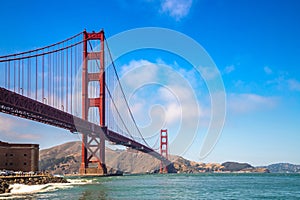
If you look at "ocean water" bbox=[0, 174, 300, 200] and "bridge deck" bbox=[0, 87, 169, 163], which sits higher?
"bridge deck" bbox=[0, 87, 169, 163]

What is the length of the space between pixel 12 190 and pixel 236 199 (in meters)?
17.2

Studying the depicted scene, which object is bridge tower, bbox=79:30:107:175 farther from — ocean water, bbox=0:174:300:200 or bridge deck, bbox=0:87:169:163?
ocean water, bbox=0:174:300:200

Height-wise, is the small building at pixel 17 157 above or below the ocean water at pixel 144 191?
above

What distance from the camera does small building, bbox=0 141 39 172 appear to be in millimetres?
63688

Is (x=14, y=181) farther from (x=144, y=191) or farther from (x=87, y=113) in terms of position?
(x=87, y=113)

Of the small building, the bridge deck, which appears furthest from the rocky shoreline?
the small building

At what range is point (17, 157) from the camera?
6425 centimetres

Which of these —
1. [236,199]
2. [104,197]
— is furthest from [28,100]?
[236,199]

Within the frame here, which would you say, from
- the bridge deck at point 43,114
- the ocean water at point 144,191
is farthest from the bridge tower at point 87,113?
the ocean water at point 144,191

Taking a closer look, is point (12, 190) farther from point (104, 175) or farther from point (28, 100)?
point (104, 175)

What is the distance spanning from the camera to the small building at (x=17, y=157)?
63688mm

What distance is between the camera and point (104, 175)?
73375 millimetres

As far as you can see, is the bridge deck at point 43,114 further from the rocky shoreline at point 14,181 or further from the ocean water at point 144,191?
the ocean water at point 144,191

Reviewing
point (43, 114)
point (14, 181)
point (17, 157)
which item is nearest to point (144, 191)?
point (14, 181)
